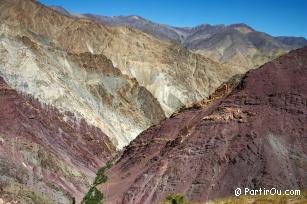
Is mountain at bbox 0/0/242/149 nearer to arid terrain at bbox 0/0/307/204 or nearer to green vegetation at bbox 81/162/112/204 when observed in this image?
arid terrain at bbox 0/0/307/204

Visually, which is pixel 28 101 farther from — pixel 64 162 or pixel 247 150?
pixel 247 150

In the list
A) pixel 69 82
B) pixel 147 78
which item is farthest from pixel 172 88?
pixel 69 82

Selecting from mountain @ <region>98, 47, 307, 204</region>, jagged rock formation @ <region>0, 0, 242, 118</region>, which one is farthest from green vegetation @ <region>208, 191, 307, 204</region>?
jagged rock formation @ <region>0, 0, 242, 118</region>

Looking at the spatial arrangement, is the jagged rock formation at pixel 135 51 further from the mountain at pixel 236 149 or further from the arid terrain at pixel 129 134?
the mountain at pixel 236 149

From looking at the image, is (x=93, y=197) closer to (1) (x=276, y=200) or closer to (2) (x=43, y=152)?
(2) (x=43, y=152)

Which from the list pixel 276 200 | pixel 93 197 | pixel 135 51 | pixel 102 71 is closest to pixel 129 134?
pixel 102 71

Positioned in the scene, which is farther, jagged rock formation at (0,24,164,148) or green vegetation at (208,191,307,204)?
jagged rock formation at (0,24,164,148)
